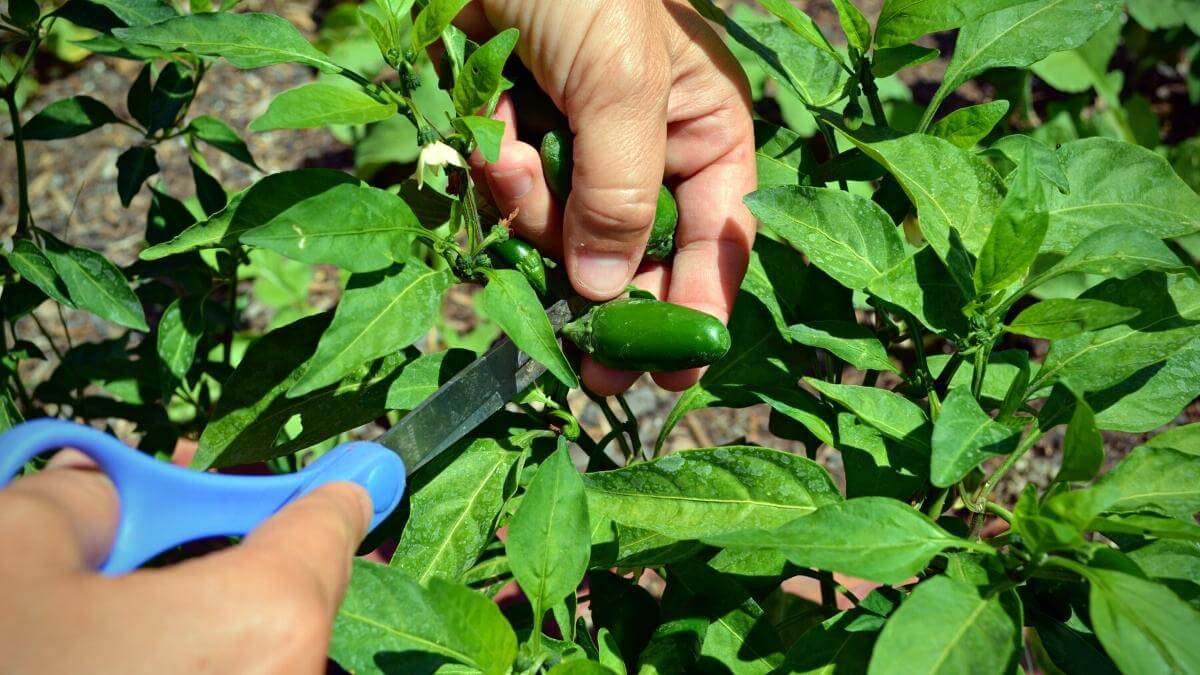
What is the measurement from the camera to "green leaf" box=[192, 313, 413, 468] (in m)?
1.46

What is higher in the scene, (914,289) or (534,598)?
(914,289)

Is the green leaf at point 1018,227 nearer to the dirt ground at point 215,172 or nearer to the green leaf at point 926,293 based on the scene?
the green leaf at point 926,293

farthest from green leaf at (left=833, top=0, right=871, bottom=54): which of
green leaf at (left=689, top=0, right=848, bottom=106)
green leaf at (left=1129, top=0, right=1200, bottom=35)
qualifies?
green leaf at (left=1129, top=0, right=1200, bottom=35)

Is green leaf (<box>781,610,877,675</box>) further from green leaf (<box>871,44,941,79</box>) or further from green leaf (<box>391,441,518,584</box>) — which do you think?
green leaf (<box>871,44,941,79</box>)

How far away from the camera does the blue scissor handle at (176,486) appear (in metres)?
0.90

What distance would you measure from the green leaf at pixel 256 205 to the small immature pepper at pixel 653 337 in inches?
17.0

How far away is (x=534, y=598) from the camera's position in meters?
1.23

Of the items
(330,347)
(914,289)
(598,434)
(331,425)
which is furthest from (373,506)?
(598,434)

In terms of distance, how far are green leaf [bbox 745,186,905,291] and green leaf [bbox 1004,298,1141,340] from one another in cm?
20

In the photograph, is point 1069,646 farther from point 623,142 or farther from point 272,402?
point 272,402

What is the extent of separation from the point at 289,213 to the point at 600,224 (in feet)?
1.94

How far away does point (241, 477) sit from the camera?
3.59ft

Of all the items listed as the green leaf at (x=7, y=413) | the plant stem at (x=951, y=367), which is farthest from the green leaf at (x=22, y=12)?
the plant stem at (x=951, y=367)

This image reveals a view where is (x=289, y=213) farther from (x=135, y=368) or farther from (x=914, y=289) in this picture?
(x=135, y=368)
